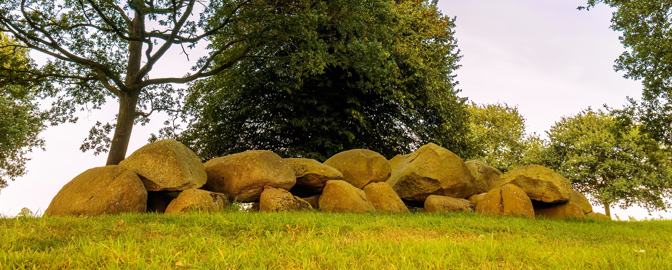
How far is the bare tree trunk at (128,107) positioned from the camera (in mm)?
16438

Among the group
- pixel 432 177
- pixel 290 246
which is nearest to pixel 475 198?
pixel 432 177

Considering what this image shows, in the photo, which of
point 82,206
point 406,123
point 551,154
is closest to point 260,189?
point 82,206

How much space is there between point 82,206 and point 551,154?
33.4 metres

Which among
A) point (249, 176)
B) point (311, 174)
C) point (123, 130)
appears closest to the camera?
point (249, 176)

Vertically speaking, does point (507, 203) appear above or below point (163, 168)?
below

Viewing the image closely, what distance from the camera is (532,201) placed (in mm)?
12852

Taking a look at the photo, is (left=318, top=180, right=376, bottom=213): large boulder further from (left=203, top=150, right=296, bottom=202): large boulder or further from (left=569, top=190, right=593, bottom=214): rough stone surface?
(left=569, top=190, right=593, bottom=214): rough stone surface

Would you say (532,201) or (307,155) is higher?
(307,155)

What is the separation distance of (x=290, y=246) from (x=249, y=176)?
16.8ft

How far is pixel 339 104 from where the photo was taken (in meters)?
19.6

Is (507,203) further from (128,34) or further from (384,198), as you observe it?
(128,34)

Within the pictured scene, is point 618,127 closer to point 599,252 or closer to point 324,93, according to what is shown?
point 324,93

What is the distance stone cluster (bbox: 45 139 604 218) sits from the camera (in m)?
9.46

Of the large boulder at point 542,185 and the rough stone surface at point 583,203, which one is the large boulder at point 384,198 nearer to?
the large boulder at point 542,185
